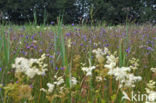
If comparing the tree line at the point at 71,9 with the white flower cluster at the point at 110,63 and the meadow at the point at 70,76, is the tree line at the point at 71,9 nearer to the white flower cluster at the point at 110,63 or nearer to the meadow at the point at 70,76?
the meadow at the point at 70,76

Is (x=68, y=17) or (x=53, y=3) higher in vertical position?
(x=53, y=3)

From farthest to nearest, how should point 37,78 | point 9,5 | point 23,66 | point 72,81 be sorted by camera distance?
point 9,5, point 37,78, point 72,81, point 23,66

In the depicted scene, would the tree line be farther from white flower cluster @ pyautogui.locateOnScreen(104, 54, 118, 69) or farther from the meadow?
white flower cluster @ pyautogui.locateOnScreen(104, 54, 118, 69)

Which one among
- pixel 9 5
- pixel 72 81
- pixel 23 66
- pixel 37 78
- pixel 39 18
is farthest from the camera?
pixel 39 18

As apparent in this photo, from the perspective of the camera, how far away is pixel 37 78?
2010mm

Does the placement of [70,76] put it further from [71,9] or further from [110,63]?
[71,9]

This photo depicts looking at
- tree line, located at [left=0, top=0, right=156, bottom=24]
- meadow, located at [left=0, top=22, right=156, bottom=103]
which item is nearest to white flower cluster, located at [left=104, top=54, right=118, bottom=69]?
meadow, located at [left=0, top=22, right=156, bottom=103]

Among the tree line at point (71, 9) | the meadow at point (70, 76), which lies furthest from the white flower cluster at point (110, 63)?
the tree line at point (71, 9)

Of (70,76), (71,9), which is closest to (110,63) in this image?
(70,76)

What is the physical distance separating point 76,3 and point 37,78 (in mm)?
25345

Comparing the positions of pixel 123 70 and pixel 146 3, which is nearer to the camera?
pixel 123 70

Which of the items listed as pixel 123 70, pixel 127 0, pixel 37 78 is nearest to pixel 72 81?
pixel 123 70

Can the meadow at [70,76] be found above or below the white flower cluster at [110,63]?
below

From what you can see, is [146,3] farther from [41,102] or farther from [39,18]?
[41,102]
